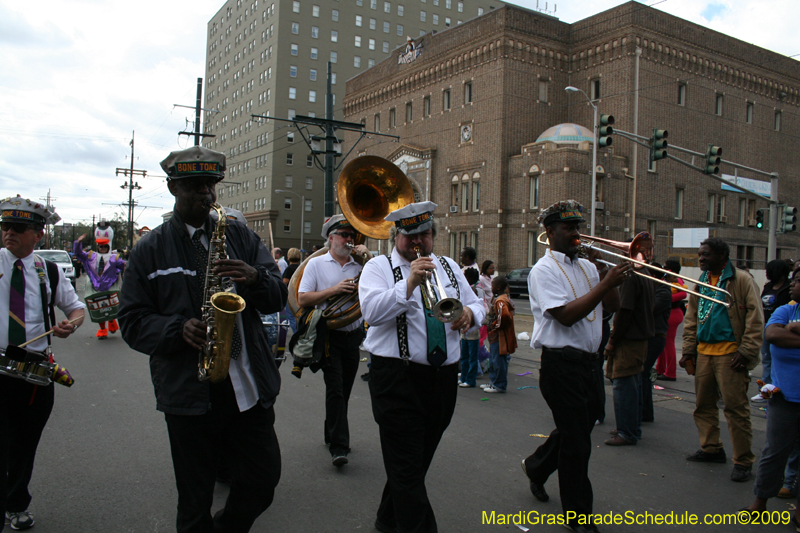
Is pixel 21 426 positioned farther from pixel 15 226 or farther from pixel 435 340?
pixel 435 340

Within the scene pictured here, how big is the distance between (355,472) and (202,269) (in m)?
2.70

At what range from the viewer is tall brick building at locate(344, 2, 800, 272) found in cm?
3384

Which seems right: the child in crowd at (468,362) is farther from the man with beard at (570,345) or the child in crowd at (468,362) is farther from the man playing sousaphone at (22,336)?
the man playing sousaphone at (22,336)

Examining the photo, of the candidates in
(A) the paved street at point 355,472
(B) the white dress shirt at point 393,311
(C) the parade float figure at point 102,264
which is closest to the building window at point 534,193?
(C) the parade float figure at point 102,264

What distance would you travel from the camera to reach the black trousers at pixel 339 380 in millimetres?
4930

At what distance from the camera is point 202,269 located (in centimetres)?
278

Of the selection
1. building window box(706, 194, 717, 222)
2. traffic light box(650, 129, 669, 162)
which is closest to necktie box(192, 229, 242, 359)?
traffic light box(650, 129, 669, 162)

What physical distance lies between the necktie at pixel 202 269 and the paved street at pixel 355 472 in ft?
5.47

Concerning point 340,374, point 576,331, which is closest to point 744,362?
point 576,331

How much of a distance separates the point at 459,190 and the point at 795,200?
26134 mm

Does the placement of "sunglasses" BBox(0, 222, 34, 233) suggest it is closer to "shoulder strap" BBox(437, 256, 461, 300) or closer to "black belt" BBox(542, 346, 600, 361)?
"shoulder strap" BBox(437, 256, 461, 300)

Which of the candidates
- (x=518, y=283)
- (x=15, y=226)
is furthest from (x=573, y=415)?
(x=518, y=283)

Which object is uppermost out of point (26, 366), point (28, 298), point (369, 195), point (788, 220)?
point (788, 220)

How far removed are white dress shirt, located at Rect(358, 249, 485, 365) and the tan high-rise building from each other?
222 ft
